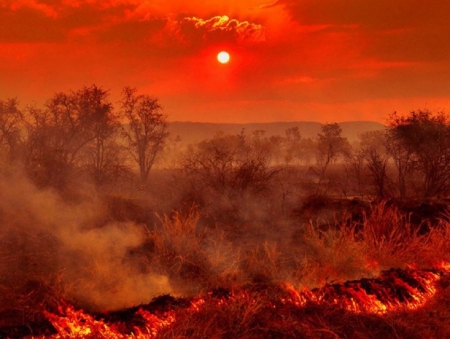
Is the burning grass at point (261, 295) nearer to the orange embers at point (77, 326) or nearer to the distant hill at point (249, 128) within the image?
the orange embers at point (77, 326)

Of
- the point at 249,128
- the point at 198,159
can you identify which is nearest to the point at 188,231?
the point at 198,159

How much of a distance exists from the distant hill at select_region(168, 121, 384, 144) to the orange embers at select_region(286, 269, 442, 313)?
92.7 m

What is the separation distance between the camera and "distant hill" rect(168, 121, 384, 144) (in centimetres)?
10906

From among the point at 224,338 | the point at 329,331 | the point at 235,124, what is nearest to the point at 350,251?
the point at 329,331

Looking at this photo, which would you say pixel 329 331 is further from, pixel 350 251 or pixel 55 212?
pixel 55 212

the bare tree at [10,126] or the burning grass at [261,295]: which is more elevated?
the bare tree at [10,126]

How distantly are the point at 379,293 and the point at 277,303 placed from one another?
5.98ft

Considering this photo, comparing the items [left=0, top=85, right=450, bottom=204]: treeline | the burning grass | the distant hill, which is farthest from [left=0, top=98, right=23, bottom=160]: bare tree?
the distant hill

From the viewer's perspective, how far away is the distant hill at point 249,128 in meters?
109

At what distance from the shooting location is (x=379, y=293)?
7.35 metres

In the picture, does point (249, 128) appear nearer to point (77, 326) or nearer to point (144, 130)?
point (144, 130)

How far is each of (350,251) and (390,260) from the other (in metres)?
1.03

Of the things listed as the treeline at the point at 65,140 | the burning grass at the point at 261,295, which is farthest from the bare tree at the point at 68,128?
the burning grass at the point at 261,295

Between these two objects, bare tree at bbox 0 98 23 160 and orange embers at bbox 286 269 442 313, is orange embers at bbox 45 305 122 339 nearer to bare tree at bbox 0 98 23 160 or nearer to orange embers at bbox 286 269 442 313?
orange embers at bbox 286 269 442 313
